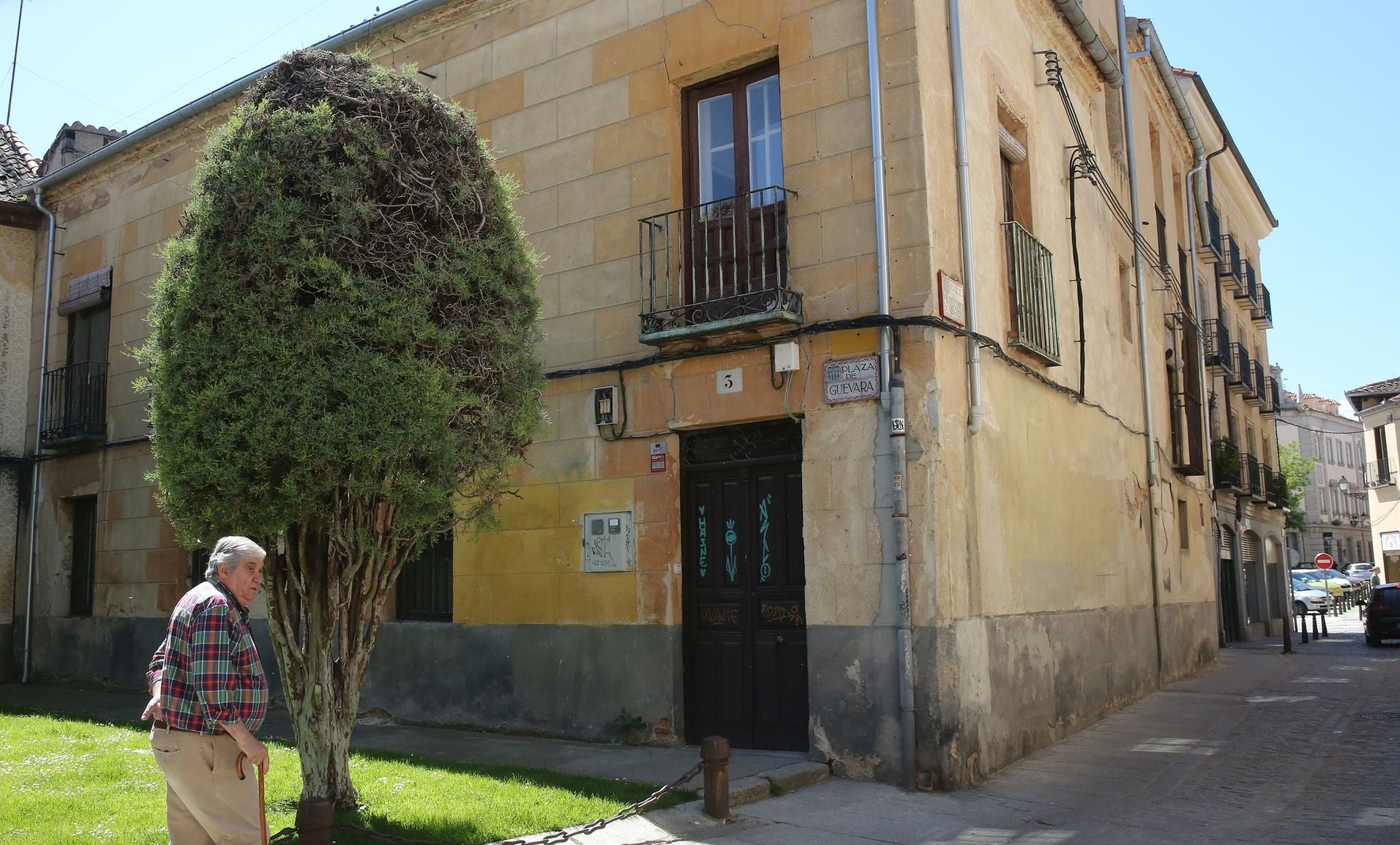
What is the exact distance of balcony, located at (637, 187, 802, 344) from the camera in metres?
8.46

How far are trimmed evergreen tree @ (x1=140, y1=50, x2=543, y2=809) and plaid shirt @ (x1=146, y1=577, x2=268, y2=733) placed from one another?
59.5 inches

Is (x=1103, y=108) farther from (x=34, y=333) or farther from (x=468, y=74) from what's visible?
(x=34, y=333)

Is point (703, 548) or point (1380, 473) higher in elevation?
point (1380, 473)

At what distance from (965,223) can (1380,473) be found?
147 feet

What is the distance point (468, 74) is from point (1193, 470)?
1166 cm

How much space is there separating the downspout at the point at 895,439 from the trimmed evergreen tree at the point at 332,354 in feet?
8.41

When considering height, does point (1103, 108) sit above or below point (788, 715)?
above

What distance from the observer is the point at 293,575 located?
6461 millimetres

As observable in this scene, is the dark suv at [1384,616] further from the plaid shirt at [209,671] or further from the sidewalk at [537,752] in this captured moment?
the plaid shirt at [209,671]

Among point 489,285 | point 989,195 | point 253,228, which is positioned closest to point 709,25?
point 989,195

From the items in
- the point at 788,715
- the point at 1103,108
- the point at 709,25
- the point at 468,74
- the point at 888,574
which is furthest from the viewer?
the point at 1103,108

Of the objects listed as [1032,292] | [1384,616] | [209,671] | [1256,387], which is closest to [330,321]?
[209,671]

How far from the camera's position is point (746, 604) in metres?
8.67

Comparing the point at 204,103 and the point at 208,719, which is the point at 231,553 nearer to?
the point at 208,719
